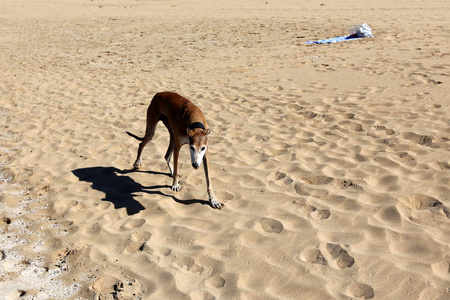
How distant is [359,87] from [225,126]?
340 cm

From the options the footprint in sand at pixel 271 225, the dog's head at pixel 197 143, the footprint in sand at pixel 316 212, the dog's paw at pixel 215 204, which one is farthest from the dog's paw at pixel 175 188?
the footprint in sand at pixel 316 212

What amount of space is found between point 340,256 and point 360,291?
46cm

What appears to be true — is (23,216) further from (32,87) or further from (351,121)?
(32,87)

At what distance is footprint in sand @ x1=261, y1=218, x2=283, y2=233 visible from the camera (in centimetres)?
443

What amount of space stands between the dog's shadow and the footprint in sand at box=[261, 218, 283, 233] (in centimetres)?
85

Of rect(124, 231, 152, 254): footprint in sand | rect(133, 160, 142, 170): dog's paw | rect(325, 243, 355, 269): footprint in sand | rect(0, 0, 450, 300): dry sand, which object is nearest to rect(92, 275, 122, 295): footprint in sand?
rect(0, 0, 450, 300): dry sand

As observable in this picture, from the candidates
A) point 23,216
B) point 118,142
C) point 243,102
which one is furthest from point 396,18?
point 23,216

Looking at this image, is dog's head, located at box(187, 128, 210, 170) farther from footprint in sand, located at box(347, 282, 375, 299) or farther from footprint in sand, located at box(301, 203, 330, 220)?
footprint in sand, located at box(347, 282, 375, 299)

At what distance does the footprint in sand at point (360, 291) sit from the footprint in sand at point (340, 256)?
0.24 m

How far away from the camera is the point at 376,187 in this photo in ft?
16.7

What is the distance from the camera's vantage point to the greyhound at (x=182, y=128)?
4.67m

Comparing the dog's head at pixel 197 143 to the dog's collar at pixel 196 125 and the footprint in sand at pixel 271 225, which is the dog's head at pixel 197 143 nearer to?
the dog's collar at pixel 196 125

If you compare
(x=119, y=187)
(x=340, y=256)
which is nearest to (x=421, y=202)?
(x=340, y=256)

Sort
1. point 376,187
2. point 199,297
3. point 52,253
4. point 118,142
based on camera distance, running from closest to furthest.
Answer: point 199,297
point 52,253
point 376,187
point 118,142
